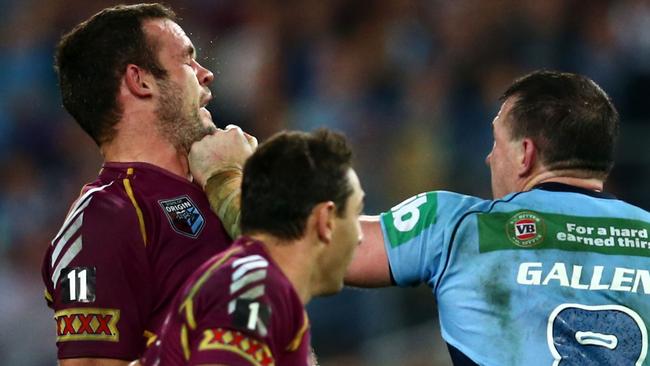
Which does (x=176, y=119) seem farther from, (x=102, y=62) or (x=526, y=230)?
(x=526, y=230)

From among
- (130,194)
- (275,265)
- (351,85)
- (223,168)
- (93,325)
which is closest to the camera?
(275,265)

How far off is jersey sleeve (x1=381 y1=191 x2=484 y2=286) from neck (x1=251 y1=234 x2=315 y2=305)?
0.99m

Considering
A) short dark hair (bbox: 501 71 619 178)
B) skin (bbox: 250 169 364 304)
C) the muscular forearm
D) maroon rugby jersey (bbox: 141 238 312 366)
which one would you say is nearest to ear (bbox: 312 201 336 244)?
skin (bbox: 250 169 364 304)

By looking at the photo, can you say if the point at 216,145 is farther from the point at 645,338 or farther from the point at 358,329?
the point at 358,329

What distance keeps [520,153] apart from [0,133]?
6698 mm

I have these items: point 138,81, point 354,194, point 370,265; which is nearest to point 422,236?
point 370,265

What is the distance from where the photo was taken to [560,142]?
14.0 feet

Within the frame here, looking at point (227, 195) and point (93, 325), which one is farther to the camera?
point (227, 195)

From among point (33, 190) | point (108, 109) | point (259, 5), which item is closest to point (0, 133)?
point (33, 190)

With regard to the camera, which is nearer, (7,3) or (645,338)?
(645,338)

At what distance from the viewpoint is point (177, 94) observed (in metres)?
4.15

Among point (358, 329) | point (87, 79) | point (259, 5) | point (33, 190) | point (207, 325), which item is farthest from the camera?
point (259, 5)

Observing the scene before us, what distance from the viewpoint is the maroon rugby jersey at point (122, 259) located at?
3.74m

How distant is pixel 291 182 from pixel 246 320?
A: 425 millimetres
